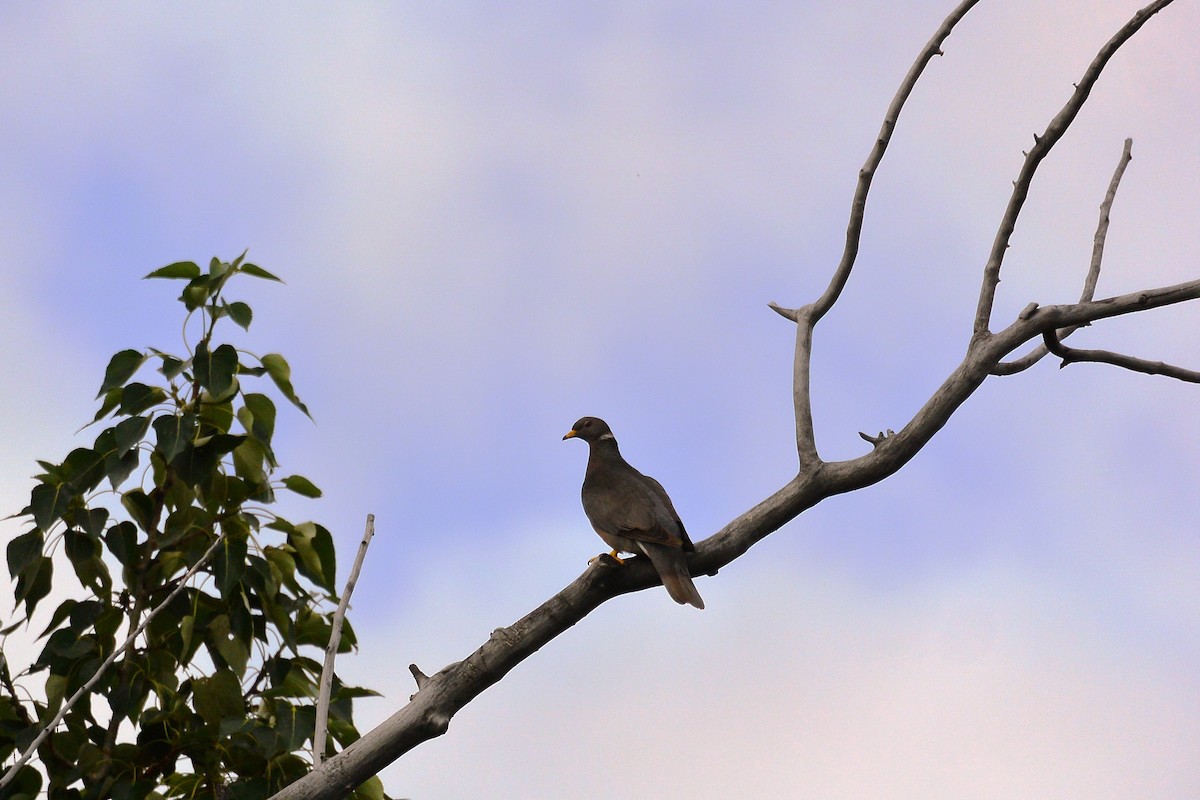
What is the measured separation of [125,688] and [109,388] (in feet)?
3.46

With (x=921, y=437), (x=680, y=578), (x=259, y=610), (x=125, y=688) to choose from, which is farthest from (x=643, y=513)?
(x=125, y=688)

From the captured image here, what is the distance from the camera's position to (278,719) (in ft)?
13.9

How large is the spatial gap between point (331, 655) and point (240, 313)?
1.26 metres

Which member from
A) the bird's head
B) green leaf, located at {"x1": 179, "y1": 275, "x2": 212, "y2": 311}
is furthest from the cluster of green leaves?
the bird's head

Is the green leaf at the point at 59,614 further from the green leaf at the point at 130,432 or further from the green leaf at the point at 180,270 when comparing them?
the green leaf at the point at 180,270

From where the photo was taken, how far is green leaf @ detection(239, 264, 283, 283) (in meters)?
4.43

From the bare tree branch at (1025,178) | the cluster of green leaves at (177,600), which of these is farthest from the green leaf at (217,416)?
the bare tree branch at (1025,178)

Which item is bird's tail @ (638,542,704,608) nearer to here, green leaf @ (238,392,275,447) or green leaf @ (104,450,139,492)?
green leaf @ (238,392,275,447)

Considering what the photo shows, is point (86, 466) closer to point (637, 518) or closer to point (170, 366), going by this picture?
point (170, 366)

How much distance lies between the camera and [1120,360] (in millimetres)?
4273

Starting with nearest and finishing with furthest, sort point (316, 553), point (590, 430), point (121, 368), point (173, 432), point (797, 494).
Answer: point (797, 494) → point (173, 432) → point (121, 368) → point (316, 553) → point (590, 430)

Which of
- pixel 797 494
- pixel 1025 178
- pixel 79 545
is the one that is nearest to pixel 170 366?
Result: pixel 79 545

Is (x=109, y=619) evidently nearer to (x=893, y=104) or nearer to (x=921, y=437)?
(x=921, y=437)

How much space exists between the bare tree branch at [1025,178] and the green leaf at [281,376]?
8.10 ft
